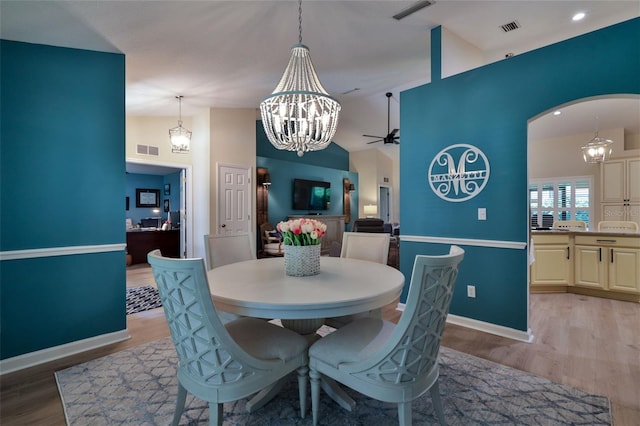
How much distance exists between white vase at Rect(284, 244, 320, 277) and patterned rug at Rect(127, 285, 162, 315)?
2614 mm

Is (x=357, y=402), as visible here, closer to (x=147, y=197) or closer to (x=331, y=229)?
(x=331, y=229)

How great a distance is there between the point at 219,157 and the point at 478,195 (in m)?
4.13

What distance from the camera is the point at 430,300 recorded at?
1.26 metres

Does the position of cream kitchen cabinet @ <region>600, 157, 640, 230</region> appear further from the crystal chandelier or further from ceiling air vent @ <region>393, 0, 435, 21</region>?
ceiling air vent @ <region>393, 0, 435, 21</region>

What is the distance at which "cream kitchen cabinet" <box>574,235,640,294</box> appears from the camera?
12.2ft

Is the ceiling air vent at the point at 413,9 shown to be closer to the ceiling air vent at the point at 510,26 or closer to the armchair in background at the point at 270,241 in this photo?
the ceiling air vent at the point at 510,26

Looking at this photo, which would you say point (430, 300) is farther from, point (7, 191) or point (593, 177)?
point (593, 177)

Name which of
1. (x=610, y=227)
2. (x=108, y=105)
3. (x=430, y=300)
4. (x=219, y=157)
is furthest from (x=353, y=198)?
(x=430, y=300)

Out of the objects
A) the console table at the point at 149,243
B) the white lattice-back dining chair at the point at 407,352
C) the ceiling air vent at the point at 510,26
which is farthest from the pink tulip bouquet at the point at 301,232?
the console table at the point at 149,243

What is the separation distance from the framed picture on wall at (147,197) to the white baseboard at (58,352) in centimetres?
694

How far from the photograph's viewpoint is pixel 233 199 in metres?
5.50

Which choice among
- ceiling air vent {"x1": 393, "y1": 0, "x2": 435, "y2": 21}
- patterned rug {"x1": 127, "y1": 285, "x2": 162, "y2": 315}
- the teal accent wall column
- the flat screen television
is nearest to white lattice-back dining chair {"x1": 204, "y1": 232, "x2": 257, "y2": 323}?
patterned rug {"x1": 127, "y1": 285, "x2": 162, "y2": 315}

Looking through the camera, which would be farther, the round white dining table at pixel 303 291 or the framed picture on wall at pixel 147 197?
the framed picture on wall at pixel 147 197

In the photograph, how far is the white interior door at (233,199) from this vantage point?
533 cm
